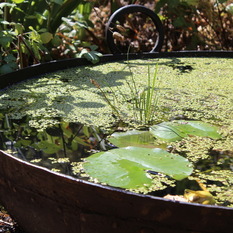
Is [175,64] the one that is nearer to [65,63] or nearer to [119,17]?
[119,17]

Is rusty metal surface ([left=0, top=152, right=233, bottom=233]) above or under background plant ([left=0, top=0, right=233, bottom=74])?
under

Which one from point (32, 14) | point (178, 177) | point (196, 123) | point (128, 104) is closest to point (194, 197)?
point (178, 177)

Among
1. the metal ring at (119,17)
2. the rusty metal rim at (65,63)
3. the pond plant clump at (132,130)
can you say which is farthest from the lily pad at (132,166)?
the metal ring at (119,17)

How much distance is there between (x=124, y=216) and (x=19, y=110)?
3.23ft

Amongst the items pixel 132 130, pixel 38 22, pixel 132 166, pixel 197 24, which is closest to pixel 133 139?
pixel 132 130

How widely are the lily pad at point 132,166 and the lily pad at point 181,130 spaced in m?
0.15

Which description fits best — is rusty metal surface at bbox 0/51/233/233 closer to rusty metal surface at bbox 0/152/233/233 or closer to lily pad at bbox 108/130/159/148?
rusty metal surface at bbox 0/152/233/233

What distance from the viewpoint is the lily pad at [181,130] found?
4.91 feet

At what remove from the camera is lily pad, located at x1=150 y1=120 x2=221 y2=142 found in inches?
58.9

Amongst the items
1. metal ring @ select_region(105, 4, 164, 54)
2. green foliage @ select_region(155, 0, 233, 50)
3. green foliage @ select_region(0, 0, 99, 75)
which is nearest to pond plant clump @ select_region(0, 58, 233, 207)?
metal ring @ select_region(105, 4, 164, 54)

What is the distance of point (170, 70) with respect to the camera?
2.42m

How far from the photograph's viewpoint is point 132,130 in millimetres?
1570

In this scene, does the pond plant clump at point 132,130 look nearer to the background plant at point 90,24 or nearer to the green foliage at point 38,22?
the green foliage at point 38,22

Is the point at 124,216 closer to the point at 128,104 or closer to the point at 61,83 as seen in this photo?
the point at 128,104
